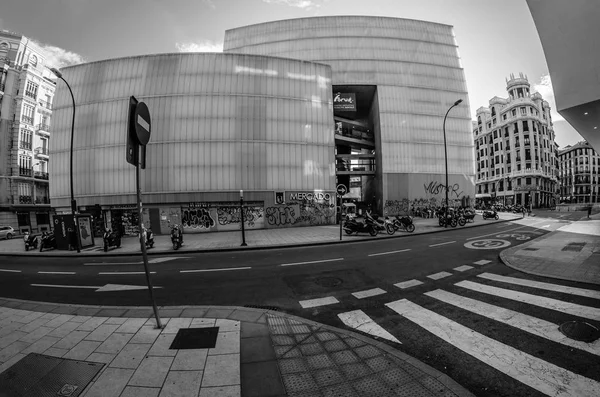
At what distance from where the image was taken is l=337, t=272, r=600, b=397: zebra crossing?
2664 millimetres

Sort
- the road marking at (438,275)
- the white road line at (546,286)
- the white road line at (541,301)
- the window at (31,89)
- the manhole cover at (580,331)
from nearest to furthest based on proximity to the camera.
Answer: the manhole cover at (580,331) < the white road line at (541,301) < the white road line at (546,286) < the road marking at (438,275) < the window at (31,89)

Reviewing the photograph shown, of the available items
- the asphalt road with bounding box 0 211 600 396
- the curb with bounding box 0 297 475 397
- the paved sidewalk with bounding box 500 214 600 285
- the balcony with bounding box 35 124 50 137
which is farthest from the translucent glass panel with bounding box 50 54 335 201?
the curb with bounding box 0 297 475 397

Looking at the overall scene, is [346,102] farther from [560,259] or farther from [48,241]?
[48,241]

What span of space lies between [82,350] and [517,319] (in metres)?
7.23

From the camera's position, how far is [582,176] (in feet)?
253

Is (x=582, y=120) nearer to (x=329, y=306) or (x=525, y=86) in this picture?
(x=329, y=306)

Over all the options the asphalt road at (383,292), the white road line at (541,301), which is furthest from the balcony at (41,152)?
the white road line at (541,301)

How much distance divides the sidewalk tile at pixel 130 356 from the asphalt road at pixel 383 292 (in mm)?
1984

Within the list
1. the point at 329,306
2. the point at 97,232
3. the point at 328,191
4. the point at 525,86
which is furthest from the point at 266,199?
the point at 525,86

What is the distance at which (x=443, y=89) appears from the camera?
32.0m

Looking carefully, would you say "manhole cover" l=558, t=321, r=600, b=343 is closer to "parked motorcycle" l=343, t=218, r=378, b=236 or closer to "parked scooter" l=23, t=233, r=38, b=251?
"parked motorcycle" l=343, t=218, r=378, b=236

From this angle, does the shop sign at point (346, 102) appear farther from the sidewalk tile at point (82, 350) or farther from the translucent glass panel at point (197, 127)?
the sidewalk tile at point (82, 350)

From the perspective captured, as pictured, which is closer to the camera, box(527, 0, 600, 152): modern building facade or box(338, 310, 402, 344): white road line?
box(338, 310, 402, 344): white road line

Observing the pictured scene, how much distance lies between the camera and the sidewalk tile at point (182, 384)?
246cm
